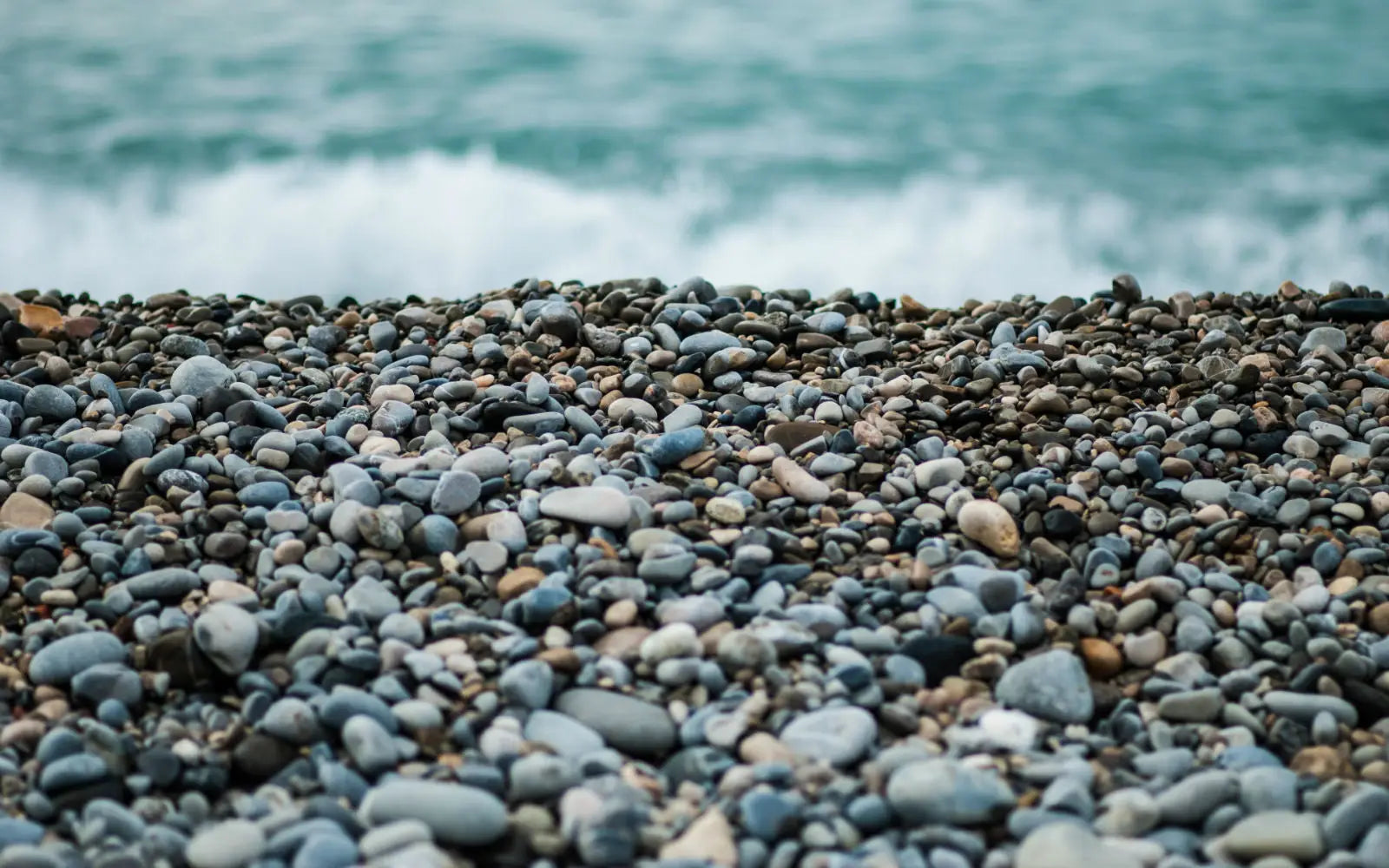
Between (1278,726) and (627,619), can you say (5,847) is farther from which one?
(1278,726)

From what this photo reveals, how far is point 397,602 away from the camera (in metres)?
2.15

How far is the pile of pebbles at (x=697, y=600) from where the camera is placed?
1.73 m

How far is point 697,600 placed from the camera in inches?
82.6

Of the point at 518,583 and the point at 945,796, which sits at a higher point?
the point at 518,583

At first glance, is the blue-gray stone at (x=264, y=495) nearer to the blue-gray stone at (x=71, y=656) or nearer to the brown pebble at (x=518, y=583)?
the blue-gray stone at (x=71, y=656)

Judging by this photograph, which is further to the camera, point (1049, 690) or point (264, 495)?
point (264, 495)

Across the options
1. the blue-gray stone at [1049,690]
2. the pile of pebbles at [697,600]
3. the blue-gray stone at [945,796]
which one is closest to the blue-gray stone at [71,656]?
the pile of pebbles at [697,600]

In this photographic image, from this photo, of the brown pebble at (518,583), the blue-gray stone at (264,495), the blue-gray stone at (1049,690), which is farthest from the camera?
the blue-gray stone at (264,495)

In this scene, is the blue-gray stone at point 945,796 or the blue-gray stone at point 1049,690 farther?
the blue-gray stone at point 1049,690

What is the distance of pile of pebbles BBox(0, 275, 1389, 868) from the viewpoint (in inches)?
68.0

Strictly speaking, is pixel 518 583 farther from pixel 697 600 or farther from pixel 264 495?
pixel 264 495

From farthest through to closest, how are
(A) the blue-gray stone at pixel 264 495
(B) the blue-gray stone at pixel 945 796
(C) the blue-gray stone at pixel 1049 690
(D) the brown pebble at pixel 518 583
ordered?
(A) the blue-gray stone at pixel 264 495
(D) the brown pebble at pixel 518 583
(C) the blue-gray stone at pixel 1049 690
(B) the blue-gray stone at pixel 945 796

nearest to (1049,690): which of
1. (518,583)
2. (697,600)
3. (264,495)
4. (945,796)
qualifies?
(945,796)

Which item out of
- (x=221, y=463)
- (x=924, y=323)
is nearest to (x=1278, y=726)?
(x=924, y=323)
